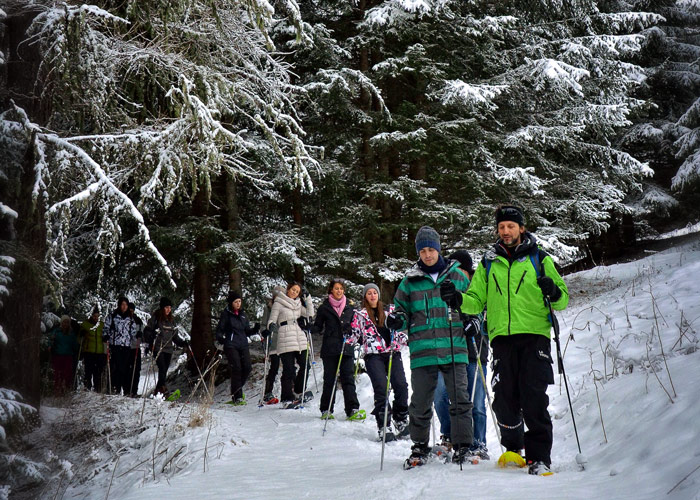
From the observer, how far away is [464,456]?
195 inches

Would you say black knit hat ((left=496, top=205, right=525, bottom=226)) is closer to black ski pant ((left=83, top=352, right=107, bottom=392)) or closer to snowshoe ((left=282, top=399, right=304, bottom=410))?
snowshoe ((left=282, top=399, right=304, bottom=410))

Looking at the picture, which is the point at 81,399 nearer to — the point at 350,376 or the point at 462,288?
the point at 350,376

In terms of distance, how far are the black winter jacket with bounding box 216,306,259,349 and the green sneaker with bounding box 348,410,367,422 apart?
3.04m

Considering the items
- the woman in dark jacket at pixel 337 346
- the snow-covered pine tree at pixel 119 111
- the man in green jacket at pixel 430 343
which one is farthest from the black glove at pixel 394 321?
the woman in dark jacket at pixel 337 346

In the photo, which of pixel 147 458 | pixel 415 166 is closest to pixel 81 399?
pixel 147 458

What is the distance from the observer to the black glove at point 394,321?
16.8ft

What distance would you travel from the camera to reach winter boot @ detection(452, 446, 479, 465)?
16.0 ft

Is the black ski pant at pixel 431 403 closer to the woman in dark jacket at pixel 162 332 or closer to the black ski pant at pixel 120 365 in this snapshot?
the woman in dark jacket at pixel 162 332

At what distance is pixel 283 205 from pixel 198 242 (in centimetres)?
246

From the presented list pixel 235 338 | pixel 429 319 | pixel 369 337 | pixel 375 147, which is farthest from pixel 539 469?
pixel 375 147

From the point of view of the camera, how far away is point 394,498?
12.9 feet

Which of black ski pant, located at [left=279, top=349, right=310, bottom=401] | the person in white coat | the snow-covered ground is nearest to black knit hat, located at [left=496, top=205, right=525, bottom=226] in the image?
the snow-covered ground

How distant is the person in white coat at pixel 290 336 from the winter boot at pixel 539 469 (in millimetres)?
6251

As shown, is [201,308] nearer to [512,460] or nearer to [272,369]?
[272,369]
